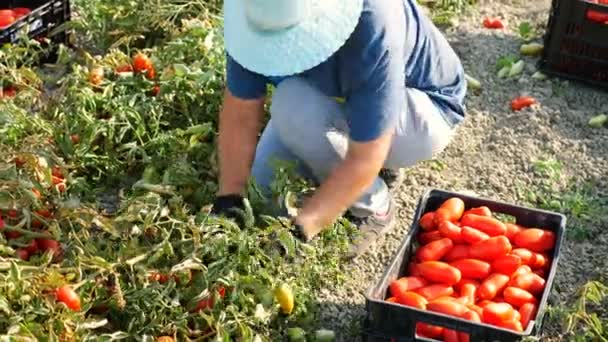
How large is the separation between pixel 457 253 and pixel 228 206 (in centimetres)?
65

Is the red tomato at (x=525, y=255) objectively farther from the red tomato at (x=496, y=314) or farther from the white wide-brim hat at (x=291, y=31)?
the white wide-brim hat at (x=291, y=31)

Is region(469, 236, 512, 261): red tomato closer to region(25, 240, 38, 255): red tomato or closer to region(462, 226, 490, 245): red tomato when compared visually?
region(462, 226, 490, 245): red tomato

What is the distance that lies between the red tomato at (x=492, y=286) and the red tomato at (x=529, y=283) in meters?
0.02

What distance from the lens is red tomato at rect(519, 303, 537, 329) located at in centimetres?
253

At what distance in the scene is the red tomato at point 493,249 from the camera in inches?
107

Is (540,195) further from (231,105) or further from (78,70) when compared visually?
(78,70)

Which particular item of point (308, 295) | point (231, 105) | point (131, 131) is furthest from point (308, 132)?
point (131, 131)

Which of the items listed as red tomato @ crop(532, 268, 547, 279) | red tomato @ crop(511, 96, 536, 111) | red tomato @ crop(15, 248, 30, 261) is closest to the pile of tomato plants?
red tomato @ crop(15, 248, 30, 261)

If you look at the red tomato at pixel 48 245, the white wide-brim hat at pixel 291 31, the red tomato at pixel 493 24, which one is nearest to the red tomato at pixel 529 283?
the white wide-brim hat at pixel 291 31

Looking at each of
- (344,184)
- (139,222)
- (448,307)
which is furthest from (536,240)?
(139,222)

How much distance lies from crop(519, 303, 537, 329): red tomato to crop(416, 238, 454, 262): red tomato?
270 mm

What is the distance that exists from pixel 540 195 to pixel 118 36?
5.57 feet

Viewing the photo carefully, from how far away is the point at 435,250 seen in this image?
8.98ft

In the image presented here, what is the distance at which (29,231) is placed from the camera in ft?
9.30
